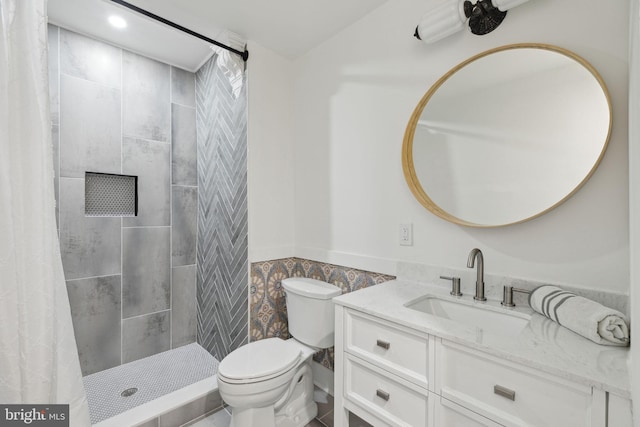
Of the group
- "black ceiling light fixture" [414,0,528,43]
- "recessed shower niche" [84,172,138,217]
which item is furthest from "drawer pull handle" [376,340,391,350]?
"recessed shower niche" [84,172,138,217]

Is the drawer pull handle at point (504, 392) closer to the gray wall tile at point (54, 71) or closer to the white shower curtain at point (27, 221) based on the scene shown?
the white shower curtain at point (27, 221)

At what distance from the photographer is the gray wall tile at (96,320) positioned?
2.06 m

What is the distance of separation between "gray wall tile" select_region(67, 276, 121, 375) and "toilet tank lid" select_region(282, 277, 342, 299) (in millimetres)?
1461

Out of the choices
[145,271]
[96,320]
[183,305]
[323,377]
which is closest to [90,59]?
[145,271]

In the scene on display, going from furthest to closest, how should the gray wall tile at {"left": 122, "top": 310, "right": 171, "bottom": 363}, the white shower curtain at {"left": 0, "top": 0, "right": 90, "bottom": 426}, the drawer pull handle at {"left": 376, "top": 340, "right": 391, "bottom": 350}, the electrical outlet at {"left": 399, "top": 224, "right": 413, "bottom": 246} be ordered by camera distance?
1. the gray wall tile at {"left": 122, "top": 310, "right": 171, "bottom": 363}
2. the electrical outlet at {"left": 399, "top": 224, "right": 413, "bottom": 246}
3. the drawer pull handle at {"left": 376, "top": 340, "right": 391, "bottom": 350}
4. the white shower curtain at {"left": 0, "top": 0, "right": 90, "bottom": 426}

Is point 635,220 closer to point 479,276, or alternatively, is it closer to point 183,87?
point 479,276

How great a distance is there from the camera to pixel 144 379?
207 cm

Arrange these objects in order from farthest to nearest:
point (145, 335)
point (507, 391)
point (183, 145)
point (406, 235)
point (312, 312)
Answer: point (183, 145), point (145, 335), point (312, 312), point (406, 235), point (507, 391)

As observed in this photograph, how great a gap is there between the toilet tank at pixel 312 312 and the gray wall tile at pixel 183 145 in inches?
58.6

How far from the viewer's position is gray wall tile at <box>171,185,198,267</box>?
2.51 m

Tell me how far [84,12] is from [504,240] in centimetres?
282

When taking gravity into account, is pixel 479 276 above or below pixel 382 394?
above

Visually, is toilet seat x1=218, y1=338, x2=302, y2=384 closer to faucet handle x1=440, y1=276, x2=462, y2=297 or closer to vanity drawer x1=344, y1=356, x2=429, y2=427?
vanity drawer x1=344, y1=356, x2=429, y2=427

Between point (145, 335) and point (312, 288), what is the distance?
64.6 inches
